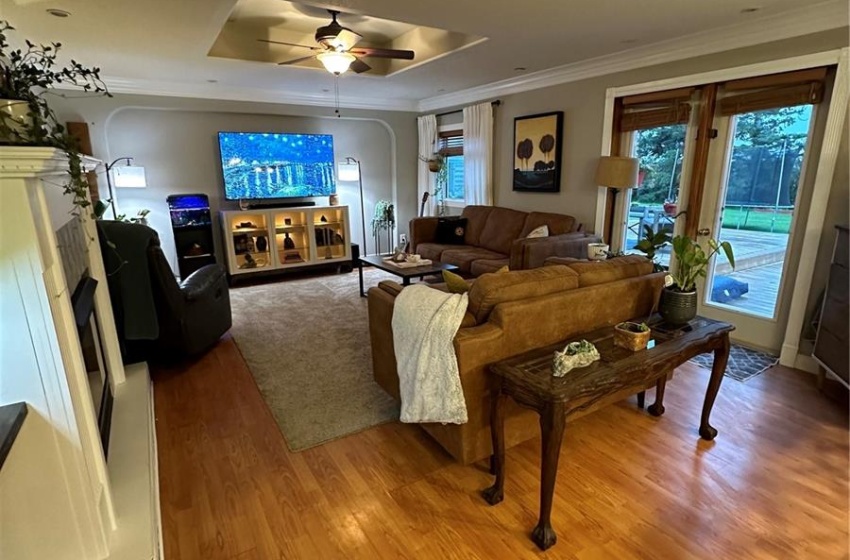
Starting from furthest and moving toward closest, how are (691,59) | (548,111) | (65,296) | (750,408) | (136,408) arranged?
(548,111)
(691,59)
(750,408)
(136,408)
(65,296)

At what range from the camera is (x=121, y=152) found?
5.13 metres

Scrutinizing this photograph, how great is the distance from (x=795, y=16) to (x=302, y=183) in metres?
5.20

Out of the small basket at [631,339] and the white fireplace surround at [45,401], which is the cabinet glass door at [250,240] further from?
the small basket at [631,339]

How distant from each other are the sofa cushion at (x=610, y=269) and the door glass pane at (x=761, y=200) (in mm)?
1534

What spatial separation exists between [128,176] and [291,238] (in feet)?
6.40

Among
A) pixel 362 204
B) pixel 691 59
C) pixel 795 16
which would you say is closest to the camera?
pixel 795 16

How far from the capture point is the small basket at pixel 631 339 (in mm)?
1974

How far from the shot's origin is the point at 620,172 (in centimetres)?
398

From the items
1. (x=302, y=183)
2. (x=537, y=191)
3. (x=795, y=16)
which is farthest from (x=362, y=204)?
(x=795, y=16)

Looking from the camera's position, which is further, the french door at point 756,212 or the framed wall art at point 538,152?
the framed wall art at point 538,152

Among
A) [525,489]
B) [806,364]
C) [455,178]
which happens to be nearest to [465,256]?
[455,178]

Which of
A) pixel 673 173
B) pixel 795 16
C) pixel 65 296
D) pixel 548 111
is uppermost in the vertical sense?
pixel 795 16

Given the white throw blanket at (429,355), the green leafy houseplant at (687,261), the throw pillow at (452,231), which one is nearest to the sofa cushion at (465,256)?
the throw pillow at (452,231)

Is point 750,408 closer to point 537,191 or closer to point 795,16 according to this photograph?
point 795,16
